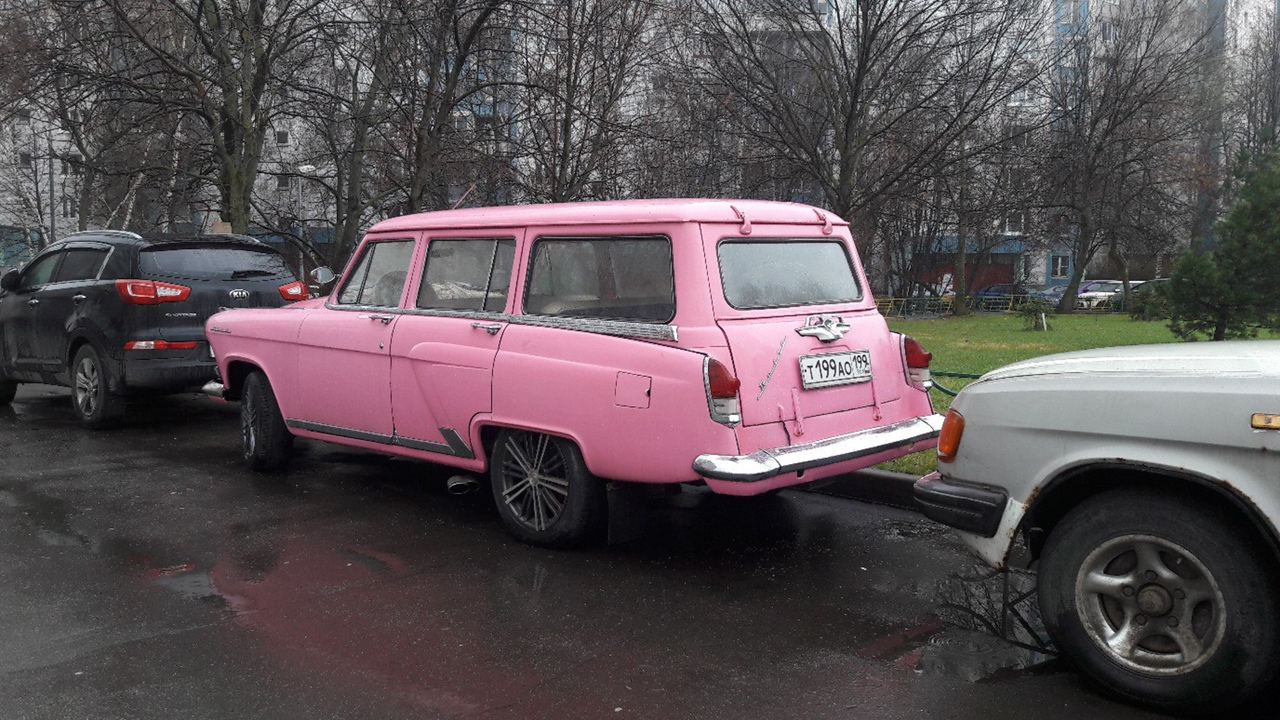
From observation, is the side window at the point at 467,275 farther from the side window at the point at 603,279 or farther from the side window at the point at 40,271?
the side window at the point at 40,271

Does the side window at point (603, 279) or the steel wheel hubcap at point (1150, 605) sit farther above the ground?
the side window at point (603, 279)

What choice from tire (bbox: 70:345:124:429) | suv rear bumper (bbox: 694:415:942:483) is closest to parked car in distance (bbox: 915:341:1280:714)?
suv rear bumper (bbox: 694:415:942:483)

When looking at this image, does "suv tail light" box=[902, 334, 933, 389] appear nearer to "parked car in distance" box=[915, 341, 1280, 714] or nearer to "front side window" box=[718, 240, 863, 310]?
"front side window" box=[718, 240, 863, 310]

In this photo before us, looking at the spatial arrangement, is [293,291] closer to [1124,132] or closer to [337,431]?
[337,431]

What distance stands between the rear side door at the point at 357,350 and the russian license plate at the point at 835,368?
8.35ft

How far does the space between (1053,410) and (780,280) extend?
6.93ft

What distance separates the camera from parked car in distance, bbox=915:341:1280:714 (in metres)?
3.49

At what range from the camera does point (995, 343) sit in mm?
21000

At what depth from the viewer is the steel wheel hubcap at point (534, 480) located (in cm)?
584

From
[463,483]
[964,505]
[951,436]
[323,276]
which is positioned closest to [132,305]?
[323,276]

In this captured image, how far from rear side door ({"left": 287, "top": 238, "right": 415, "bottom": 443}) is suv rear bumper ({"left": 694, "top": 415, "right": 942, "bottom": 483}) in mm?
2467

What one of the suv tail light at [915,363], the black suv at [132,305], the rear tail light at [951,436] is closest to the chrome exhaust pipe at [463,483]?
the suv tail light at [915,363]

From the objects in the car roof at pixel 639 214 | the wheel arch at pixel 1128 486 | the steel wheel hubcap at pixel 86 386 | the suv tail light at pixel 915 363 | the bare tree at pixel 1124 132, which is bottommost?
the steel wheel hubcap at pixel 86 386

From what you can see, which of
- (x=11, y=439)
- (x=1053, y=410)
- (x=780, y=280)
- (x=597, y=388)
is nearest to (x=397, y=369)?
(x=597, y=388)
